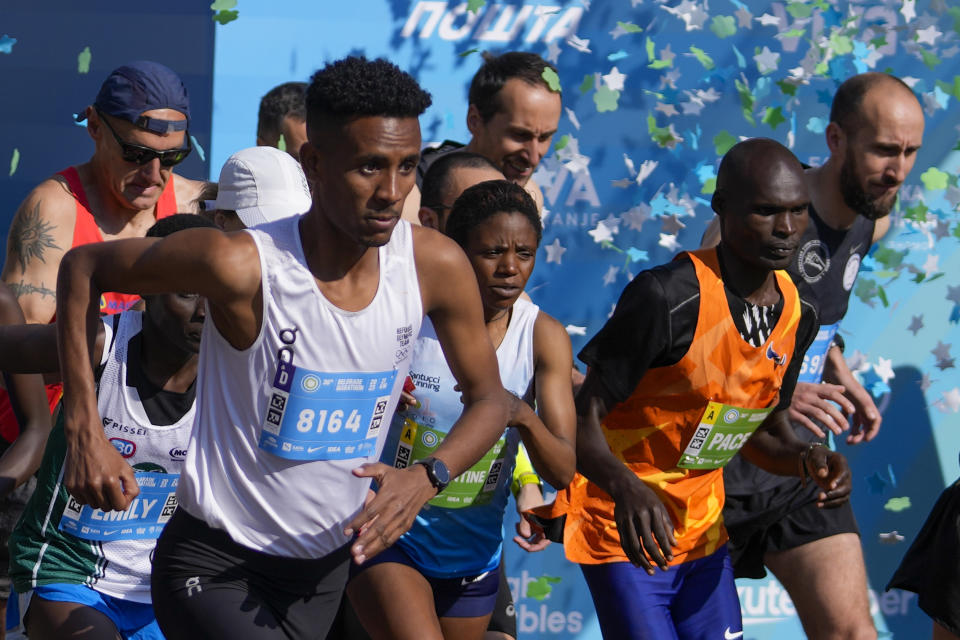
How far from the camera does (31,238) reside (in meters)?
4.81

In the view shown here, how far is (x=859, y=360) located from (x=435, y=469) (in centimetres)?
381

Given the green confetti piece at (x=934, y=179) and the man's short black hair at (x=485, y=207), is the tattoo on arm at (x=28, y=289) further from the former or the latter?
the green confetti piece at (x=934, y=179)

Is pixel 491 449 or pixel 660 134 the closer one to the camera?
pixel 491 449

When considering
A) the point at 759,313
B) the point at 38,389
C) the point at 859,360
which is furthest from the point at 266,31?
the point at 859,360

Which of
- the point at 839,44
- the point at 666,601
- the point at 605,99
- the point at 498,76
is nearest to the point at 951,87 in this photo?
the point at 839,44

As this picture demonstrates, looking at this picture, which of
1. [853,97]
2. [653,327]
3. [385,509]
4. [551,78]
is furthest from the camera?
[551,78]

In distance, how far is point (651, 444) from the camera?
409 centimetres

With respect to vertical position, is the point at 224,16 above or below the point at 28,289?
above

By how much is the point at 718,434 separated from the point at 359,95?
5.93 feet

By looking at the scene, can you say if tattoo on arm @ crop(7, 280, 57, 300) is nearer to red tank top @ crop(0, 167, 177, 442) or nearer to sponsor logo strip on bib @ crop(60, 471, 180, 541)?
red tank top @ crop(0, 167, 177, 442)

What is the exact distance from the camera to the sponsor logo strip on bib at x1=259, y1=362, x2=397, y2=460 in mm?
2881

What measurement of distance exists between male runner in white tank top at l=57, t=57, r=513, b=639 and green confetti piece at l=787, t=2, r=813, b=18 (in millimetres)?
3447

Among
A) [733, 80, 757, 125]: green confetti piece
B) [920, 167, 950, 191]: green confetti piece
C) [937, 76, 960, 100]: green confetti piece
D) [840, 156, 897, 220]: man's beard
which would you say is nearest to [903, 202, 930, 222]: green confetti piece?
[920, 167, 950, 191]: green confetti piece

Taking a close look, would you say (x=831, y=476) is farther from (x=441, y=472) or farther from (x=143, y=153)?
(x=143, y=153)
